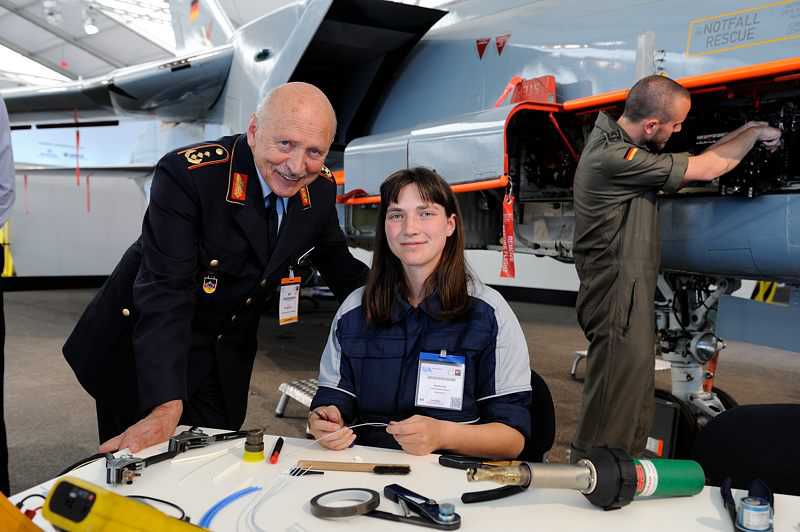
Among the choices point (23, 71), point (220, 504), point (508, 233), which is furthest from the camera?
point (23, 71)

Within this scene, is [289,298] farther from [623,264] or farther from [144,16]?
[144,16]

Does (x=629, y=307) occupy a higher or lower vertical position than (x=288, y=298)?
lower

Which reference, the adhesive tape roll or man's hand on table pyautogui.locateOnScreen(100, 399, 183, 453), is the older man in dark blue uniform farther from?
the adhesive tape roll

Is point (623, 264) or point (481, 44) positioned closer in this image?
point (623, 264)

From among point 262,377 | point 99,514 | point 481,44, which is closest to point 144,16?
point 262,377

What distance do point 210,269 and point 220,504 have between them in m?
0.78

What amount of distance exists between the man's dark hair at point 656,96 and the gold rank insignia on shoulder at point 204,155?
5.29 ft

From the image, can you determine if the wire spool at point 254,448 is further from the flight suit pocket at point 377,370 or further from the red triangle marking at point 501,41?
the red triangle marking at point 501,41

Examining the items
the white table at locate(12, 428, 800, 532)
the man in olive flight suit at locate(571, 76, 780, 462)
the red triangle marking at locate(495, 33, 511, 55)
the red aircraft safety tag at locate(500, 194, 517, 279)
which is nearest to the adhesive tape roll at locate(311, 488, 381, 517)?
the white table at locate(12, 428, 800, 532)

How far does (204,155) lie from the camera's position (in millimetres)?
1691

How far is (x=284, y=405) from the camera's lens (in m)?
3.91

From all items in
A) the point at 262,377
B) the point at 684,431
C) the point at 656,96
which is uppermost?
the point at 656,96

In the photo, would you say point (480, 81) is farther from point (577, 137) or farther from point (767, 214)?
point (767, 214)

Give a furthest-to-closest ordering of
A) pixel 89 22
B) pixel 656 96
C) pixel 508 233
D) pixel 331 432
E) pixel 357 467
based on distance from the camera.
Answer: pixel 89 22 < pixel 508 233 < pixel 656 96 < pixel 331 432 < pixel 357 467
